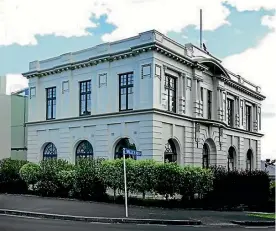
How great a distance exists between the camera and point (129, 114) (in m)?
21.8

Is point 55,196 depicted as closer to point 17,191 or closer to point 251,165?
point 17,191

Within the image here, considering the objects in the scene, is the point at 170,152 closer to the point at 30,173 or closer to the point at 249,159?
the point at 30,173

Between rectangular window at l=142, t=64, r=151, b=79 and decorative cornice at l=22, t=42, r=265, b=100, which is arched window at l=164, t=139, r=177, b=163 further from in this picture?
decorative cornice at l=22, t=42, r=265, b=100

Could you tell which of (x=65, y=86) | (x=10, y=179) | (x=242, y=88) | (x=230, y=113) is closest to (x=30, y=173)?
(x=10, y=179)

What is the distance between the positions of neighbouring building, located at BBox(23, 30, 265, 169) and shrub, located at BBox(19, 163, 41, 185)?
401cm

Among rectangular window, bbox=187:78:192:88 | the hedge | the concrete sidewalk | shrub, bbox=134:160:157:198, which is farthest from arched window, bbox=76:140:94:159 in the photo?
shrub, bbox=134:160:157:198

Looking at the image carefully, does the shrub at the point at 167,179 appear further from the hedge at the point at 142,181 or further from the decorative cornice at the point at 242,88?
the decorative cornice at the point at 242,88

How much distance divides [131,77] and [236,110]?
1020 centimetres

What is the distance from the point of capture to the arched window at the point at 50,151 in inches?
1019

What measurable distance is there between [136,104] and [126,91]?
4.12ft

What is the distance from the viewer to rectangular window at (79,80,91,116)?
2431 centimetres

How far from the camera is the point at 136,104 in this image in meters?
21.6

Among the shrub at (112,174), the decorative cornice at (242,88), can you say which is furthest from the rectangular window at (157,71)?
the decorative cornice at (242,88)

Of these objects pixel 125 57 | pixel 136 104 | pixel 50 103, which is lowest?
pixel 136 104
